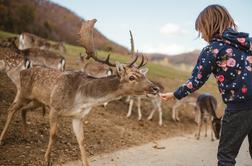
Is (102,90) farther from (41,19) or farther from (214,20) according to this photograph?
(41,19)

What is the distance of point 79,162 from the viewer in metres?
7.79

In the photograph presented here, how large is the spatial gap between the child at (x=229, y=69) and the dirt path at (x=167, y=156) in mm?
3375

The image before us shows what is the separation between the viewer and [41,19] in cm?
3700

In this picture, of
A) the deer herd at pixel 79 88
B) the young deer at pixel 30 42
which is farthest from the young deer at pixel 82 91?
the young deer at pixel 30 42

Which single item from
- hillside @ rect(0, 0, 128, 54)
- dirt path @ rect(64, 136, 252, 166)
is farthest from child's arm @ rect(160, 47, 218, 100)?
hillside @ rect(0, 0, 128, 54)

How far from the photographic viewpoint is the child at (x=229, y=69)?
4.63 m

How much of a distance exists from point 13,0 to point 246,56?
27325 mm

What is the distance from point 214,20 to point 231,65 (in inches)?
20.6

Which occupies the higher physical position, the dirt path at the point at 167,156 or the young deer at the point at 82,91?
the young deer at the point at 82,91

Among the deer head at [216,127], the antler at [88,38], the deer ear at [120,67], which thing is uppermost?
the antler at [88,38]

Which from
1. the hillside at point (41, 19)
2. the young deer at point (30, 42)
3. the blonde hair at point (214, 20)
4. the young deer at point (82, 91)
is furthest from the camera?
the hillside at point (41, 19)

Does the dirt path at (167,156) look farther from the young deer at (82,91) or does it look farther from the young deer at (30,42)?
the young deer at (30,42)

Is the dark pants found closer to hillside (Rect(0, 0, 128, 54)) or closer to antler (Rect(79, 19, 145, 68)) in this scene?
antler (Rect(79, 19, 145, 68))

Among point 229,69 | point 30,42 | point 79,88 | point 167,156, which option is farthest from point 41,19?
point 229,69
